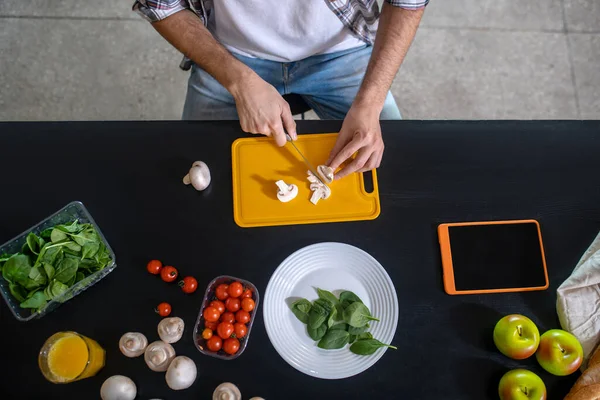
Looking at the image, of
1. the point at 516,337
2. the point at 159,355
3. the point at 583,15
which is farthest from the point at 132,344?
the point at 583,15

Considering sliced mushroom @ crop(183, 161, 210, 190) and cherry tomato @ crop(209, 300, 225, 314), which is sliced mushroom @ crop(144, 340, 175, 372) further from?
sliced mushroom @ crop(183, 161, 210, 190)

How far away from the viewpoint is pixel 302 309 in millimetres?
934

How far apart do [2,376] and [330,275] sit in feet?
2.29

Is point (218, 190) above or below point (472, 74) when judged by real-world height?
below

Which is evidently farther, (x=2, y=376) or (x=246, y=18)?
(x=246, y=18)

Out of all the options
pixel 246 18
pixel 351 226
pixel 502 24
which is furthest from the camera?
pixel 502 24

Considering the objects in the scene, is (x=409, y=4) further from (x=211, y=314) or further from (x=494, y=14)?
(x=494, y=14)

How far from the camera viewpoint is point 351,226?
101 centimetres

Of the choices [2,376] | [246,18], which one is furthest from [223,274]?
[246,18]

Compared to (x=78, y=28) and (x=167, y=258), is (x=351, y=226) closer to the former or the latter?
(x=167, y=258)

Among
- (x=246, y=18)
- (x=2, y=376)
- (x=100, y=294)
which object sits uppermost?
(x=246, y=18)

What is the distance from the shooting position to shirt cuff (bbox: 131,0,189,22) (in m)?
1.07

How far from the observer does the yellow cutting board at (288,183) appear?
3.29ft

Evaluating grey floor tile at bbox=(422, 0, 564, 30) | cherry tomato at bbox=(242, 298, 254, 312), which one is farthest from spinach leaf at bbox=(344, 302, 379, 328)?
grey floor tile at bbox=(422, 0, 564, 30)
